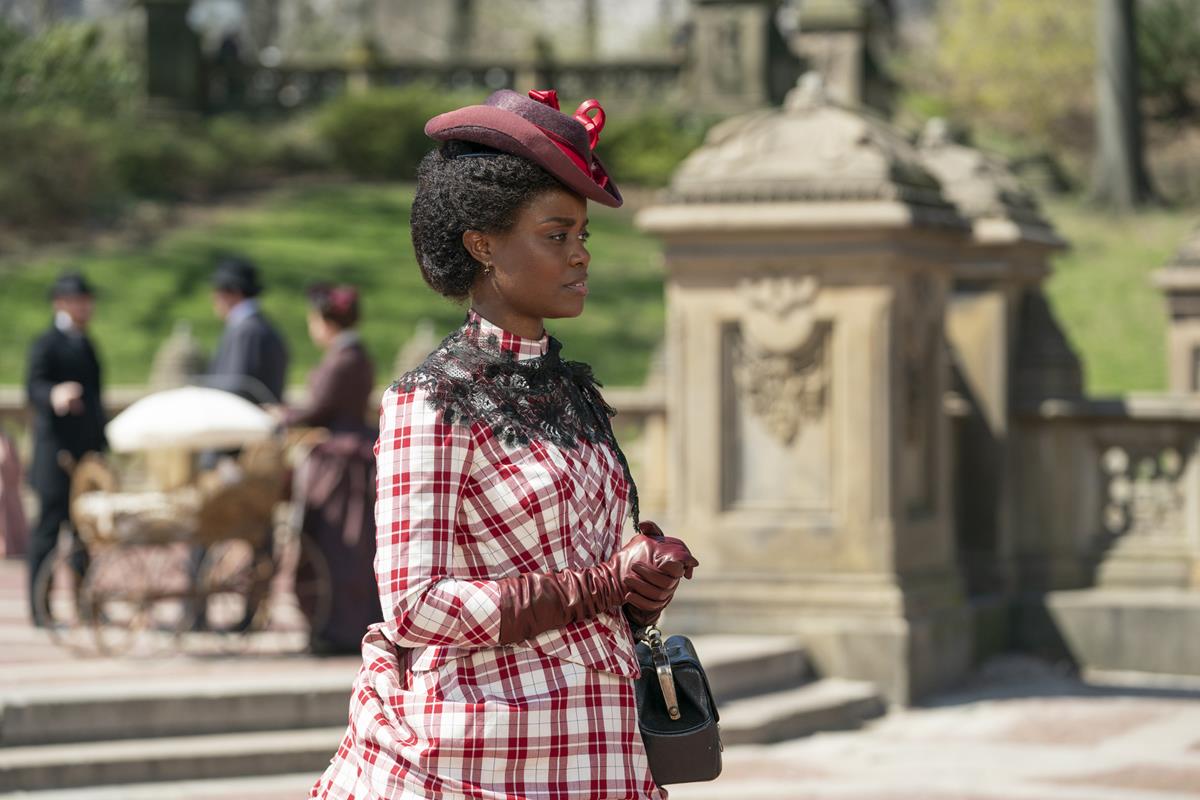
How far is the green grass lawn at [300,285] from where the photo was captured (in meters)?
25.6

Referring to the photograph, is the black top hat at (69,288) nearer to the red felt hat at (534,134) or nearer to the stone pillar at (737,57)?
the red felt hat at (534,134)

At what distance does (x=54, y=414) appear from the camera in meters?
10.7

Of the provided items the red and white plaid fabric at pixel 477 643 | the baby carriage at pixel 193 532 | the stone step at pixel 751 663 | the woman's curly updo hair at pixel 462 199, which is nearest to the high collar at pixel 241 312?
the baby carriage at pixel 193 532

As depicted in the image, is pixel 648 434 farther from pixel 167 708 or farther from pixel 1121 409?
pixel 167 708

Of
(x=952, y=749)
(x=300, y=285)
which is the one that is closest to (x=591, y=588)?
(x=952, y=749)

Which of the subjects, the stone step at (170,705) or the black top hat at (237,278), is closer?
the stone step at (170,705)

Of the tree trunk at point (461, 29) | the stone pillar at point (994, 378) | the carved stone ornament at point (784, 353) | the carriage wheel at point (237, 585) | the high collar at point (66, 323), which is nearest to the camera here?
the carriage wheel at point (237, 585)

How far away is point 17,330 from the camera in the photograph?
25984 mm

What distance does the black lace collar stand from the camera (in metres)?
3.13

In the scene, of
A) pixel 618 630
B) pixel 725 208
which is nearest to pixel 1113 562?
pixel 725 208

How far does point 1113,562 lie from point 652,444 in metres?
2.79

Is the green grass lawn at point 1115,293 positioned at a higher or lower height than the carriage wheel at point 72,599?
higher

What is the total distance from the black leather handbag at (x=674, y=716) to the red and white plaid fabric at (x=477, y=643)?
0.09 metres

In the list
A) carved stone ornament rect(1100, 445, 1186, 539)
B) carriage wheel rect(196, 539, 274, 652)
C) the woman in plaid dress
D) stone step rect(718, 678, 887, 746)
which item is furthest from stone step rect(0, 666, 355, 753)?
the woman in plaid dress
